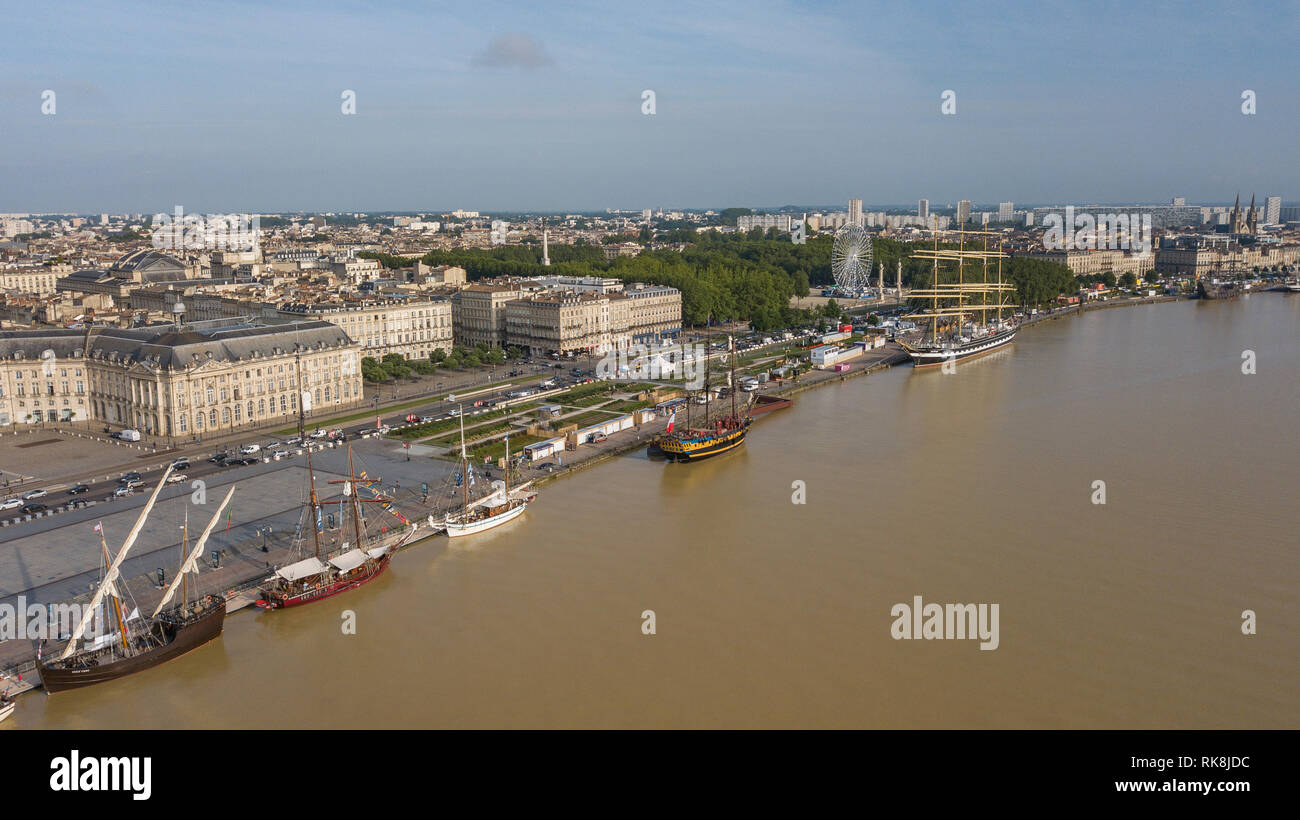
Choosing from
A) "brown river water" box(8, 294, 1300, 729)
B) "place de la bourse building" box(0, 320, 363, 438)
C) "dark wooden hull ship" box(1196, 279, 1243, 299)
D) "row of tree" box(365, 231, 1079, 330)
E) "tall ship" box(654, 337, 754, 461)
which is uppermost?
"row of tree" box(365, 231, 1079, 330)

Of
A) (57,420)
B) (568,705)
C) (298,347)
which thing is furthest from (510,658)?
(57,420)

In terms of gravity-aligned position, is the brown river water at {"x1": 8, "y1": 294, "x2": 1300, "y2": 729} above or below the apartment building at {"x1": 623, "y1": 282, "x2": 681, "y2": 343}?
below

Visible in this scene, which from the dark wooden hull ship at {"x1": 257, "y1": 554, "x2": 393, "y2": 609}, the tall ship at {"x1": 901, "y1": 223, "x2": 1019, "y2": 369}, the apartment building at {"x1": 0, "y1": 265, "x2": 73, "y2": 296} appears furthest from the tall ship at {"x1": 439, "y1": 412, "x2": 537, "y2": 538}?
the apartment building at {"x1": 0, "y1": 265, "x2": 73, "y2": 296}

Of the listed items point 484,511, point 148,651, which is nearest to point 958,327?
point 484,511

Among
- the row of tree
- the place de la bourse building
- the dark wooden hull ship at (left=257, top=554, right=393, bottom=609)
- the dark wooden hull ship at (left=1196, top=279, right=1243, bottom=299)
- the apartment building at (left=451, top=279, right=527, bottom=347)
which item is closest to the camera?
the dark wooden hull ship at (left=257, top=554, right=393, bottom=609)

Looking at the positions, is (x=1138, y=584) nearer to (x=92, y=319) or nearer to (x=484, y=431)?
(x=484, y=431)

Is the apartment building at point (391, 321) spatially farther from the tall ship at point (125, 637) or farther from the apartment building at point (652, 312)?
the tall ship at point (125, 637)

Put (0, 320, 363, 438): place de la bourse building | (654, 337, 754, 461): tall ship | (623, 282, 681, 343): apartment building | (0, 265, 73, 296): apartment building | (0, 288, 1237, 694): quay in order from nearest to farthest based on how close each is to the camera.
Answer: (0, 288, 1237, 694): quay, (654, 337, 754, 461): tall ship, (0, 320, 363, 438): place de la bourse building, (623, 282, 681, 343): apartment building, (0, 265, 73, 296): apartment building

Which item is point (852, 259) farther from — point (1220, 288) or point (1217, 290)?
point (1220, 288)

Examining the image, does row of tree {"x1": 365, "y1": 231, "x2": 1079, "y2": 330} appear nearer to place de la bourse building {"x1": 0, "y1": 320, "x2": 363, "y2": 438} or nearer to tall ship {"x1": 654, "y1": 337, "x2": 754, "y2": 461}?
tall ship {"x1": 654, "y1": 337, "x2": 754, "y2": 461}
